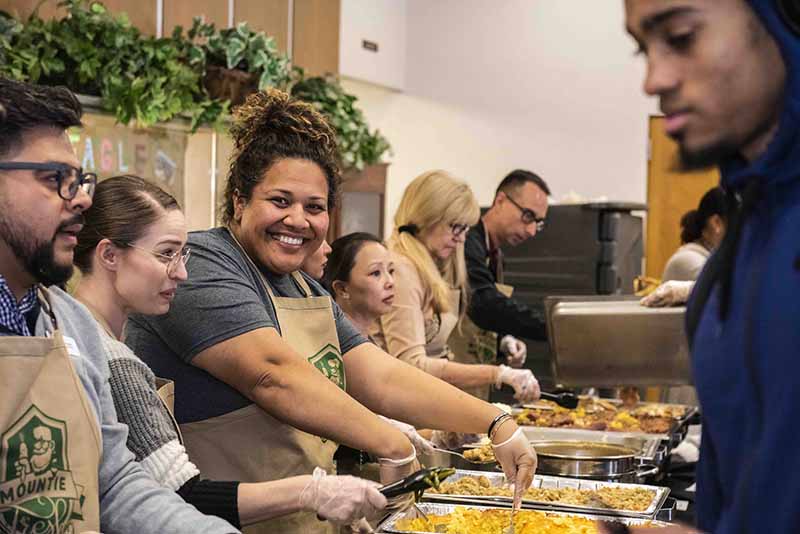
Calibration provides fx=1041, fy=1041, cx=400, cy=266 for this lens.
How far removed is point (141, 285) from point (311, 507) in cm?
52

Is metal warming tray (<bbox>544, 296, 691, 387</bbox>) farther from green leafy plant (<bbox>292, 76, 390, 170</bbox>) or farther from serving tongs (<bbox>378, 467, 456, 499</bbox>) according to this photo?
green leafy plant (<bbox>292, 76, 390, 170</bbox>)

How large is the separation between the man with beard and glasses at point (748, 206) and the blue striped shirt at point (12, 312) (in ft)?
3.59

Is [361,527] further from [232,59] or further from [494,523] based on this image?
[232,59]

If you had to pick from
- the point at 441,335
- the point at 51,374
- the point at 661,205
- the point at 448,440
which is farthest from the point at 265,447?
the point at 661,205

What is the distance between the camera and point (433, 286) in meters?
3.69

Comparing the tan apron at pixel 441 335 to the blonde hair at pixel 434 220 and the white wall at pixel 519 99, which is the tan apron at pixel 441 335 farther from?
the white wall at pixel 519 99

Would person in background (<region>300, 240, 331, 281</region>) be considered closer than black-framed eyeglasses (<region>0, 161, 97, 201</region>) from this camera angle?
No

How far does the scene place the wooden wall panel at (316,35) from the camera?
6.68 metres

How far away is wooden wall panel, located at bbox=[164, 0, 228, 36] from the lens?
555 cm

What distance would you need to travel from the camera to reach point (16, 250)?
5.26ft

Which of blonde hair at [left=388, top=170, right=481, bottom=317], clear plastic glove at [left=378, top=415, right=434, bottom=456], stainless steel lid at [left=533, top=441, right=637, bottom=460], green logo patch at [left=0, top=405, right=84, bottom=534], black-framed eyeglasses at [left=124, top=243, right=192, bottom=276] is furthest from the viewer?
blonde hair at [left=388, top=170, right=481, bottom=317]

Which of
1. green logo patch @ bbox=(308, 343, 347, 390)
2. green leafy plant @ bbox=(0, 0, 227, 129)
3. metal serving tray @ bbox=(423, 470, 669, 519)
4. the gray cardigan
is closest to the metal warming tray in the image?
metal serving tray @ bbox=(423, 470, 669, 519)

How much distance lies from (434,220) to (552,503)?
169cm

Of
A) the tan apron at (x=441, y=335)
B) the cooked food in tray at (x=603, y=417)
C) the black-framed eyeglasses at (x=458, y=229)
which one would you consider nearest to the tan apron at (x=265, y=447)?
the cooked food in tray at (x=603, y=417)
